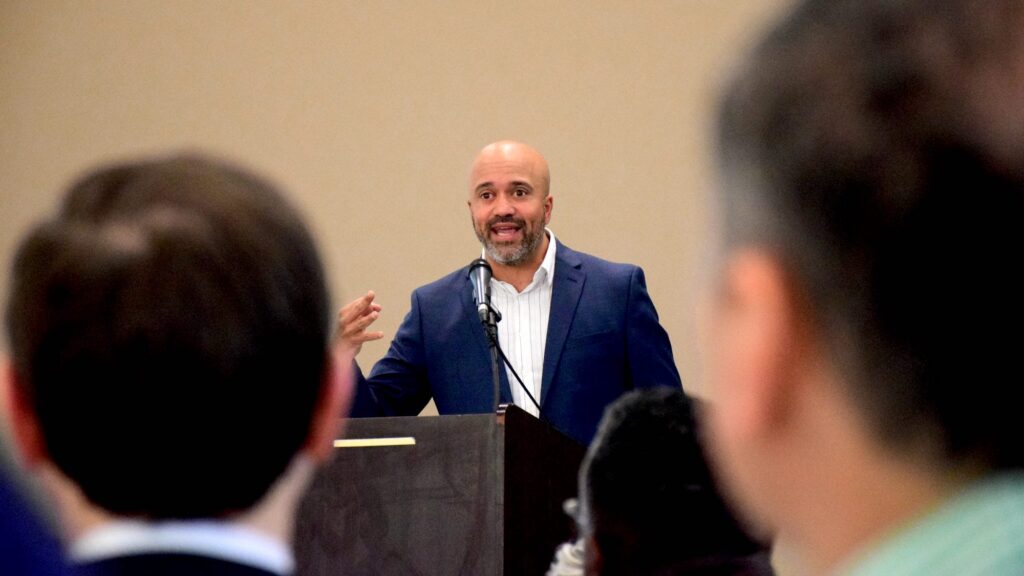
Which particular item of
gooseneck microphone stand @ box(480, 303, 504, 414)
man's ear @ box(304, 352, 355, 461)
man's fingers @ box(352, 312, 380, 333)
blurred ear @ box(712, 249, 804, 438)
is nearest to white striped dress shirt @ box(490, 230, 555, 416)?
gooseneck microphone stand @ box(480, 303, 504, 414)

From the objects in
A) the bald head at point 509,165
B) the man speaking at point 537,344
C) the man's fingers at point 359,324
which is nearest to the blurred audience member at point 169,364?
the man's fingers at point 359,324

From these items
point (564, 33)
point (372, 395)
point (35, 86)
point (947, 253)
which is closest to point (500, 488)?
point (372, 395)

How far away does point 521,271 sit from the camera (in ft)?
15.2

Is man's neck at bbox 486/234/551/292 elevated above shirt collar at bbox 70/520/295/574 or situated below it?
above

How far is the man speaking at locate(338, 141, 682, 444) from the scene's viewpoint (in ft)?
13.6

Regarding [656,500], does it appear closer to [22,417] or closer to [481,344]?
[22,417]

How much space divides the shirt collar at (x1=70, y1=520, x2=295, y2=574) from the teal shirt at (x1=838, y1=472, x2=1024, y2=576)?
32 cm

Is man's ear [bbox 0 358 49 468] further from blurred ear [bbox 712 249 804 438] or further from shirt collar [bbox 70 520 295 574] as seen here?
blurred ear [bbox 712 249 804 438]

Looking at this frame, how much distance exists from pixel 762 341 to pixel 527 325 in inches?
157

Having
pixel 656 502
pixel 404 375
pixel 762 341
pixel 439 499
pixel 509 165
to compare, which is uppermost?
pixel 509 165

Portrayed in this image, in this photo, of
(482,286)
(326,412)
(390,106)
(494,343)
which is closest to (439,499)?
(494,343)

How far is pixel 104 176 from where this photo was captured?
0.70 metres

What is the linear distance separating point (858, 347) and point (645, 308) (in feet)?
12.6

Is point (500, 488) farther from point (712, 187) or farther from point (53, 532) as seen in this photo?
point (712, 187)
